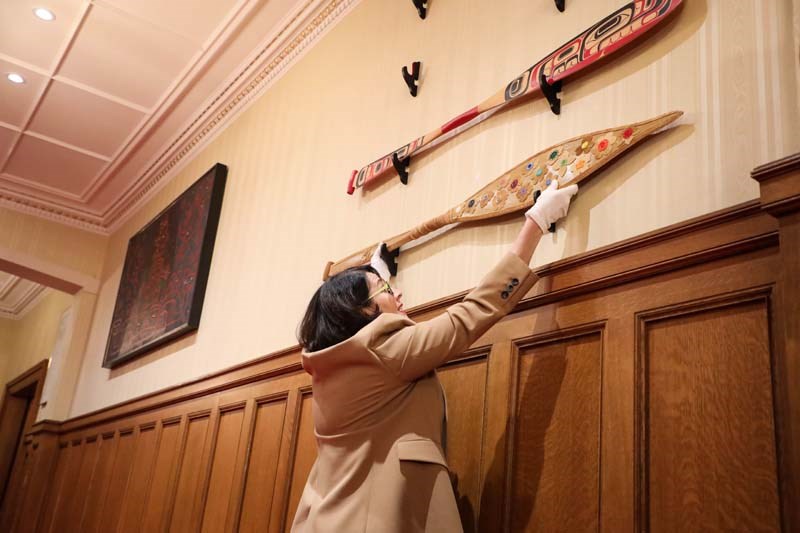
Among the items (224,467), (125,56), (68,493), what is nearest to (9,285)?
(68,493)

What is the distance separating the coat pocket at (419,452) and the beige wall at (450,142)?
754 mm

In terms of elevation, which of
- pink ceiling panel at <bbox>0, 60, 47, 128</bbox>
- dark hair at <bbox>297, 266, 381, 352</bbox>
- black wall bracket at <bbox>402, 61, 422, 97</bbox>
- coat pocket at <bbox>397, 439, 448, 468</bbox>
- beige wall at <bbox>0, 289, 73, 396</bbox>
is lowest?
coat pocket at <bbox>397, 439, 448, 468</bbox>

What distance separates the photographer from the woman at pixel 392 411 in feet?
6.88

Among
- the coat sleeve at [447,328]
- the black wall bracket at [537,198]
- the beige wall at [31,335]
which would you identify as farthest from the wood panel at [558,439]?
the beige wall at [31,335]

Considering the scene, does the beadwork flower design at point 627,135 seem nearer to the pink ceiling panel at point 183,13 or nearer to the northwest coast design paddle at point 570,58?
the northwest coast design paddle at point 570,58

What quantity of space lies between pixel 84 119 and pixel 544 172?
16.1ft

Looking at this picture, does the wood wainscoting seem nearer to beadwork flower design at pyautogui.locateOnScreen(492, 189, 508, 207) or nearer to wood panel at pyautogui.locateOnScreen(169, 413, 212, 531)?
beadwork flower design at pyautogui.locateOnScreen(492, 189, 508, 207)

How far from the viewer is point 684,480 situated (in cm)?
185

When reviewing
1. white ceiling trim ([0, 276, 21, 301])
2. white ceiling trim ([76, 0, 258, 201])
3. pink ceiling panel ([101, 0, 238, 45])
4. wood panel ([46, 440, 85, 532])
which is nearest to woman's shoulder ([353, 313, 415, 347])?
white ceiling trim ([76, 0, 258, 201])

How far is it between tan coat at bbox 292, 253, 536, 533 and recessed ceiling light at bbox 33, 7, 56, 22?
13.0 ft

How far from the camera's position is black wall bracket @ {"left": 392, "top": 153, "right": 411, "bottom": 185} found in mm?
3344

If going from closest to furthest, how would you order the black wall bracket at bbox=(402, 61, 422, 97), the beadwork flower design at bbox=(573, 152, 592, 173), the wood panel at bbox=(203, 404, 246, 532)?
the beadwork flower design at bbox=(573, 152, 592, 173)
the black wall bracket at bbox=(402, 61, 422, 97)
the wood panel at bbox=(203, 404, 246, 532)

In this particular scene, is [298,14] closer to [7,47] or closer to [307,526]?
[7,47]

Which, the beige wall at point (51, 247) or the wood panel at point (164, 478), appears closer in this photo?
the wood panel at point (164, 478)
